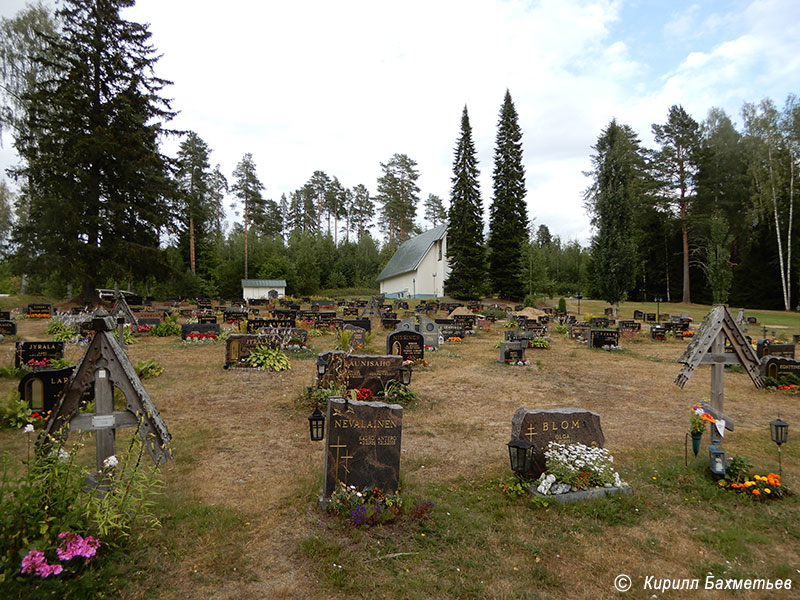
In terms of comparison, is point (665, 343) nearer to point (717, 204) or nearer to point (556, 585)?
point (556, 585)

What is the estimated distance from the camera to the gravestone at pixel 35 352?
11.9 metres

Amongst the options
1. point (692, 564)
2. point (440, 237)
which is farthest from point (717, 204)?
point (692, 564)

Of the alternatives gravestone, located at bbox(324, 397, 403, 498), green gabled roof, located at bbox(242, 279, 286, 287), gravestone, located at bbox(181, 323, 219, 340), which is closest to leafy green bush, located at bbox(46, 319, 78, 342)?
gravestone, located at bbox(181, 323, 219, 340)

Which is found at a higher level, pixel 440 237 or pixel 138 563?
pixel 440 237

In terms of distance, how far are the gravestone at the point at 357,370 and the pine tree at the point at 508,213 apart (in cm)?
3608

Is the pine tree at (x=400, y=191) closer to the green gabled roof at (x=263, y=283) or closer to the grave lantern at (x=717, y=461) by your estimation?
the green gabled roof at (x=263, y=283)

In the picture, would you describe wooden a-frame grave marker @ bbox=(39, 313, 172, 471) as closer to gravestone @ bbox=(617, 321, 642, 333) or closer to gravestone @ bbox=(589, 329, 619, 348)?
gravestone @ bbox=(589, 329, 619, 348)

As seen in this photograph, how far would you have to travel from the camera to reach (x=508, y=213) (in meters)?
46.2

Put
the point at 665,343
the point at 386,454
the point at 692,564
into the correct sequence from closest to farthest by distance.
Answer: the point at 692,564 → the point at 386,454 → the point at 665,343

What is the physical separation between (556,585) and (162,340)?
1957 cm

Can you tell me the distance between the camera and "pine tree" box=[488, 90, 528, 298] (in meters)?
44.8

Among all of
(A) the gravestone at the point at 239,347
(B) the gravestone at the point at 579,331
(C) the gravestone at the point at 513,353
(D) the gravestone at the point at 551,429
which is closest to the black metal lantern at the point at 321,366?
(A) the gravestone at the point at 239,347

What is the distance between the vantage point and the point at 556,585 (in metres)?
4.01

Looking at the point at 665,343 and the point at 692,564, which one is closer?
the point at 692,564
